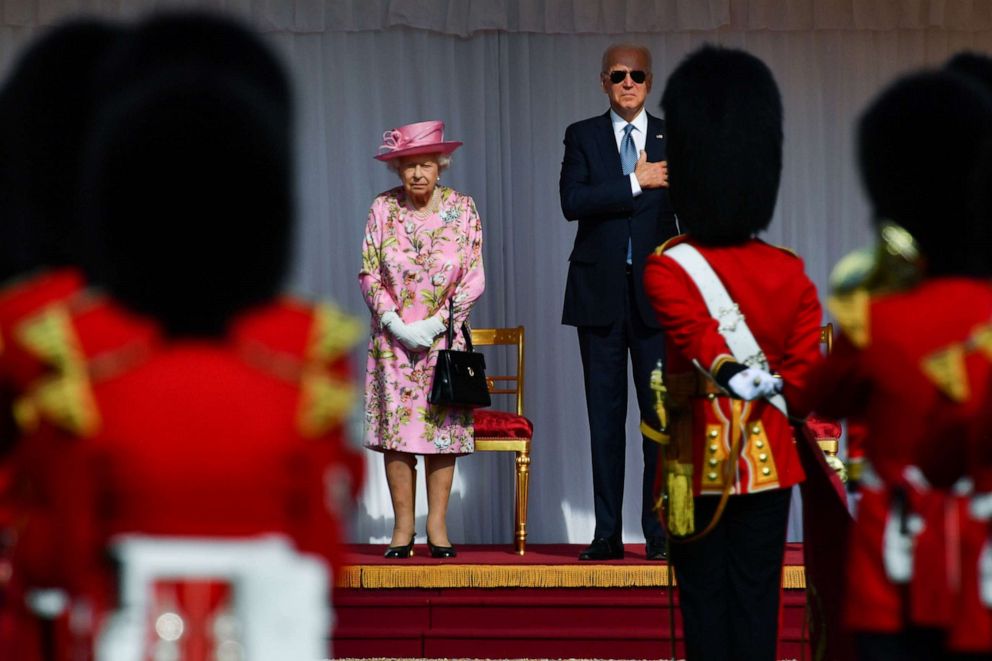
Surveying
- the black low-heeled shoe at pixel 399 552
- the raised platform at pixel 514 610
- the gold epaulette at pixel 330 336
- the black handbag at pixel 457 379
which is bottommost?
the raised platform at pixel 514 610

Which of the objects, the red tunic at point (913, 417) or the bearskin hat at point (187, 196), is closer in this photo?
the bearskin hat at point (187, 196)

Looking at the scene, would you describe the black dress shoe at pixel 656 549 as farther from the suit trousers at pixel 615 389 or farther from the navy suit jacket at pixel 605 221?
the navy suit jacket at pixel 605 221

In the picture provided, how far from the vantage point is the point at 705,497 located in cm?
367

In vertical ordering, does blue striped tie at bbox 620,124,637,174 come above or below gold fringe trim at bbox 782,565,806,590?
above

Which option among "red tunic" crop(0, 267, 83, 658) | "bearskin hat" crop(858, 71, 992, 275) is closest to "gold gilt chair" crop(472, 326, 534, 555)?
"bearskin hat" crop(858, 71, 992, 275)

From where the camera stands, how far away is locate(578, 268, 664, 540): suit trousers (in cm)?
596

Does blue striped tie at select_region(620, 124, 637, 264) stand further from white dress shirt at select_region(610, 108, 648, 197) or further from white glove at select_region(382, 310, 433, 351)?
white glove at select_region(382, 310, 433, 351)

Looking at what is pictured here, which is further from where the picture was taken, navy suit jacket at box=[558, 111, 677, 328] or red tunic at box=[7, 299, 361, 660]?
navy suit jacket at box=[558, 111, 677, 328]

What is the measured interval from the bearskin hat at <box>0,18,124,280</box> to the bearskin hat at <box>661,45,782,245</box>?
160 centimetres

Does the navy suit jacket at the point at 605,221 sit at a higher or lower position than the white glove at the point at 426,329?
higher

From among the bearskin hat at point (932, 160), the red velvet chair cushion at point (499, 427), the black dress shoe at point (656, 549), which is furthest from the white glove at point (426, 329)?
the bearskin hat at point (932, 160)

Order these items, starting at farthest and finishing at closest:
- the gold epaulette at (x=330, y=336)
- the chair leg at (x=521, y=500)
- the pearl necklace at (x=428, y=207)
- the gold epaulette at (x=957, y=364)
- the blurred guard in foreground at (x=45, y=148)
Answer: the chair leg at (x=521, y=500)
the pearl necklace at (x=428, y=207)
the blurred guard in foreground at (x=45, y=148)
the gold epaulette at (x=957, y=364)
the gold epaulette at (x=330, y=336)

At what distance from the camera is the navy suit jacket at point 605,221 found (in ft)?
19.6

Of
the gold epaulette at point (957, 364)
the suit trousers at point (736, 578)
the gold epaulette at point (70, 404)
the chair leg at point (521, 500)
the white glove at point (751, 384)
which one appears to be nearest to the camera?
the gold epaulette at point (70, 404)
